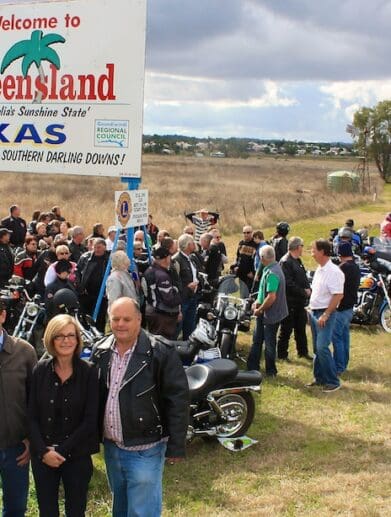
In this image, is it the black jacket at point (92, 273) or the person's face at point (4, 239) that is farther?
the person's face at point (4, 239)

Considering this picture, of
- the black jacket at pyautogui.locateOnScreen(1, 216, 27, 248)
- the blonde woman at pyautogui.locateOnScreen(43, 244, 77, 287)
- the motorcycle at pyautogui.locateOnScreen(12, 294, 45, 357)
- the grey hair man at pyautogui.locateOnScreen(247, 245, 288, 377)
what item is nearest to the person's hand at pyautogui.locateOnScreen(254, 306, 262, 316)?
the grey hair man at pyautogui.locateOnScreen(247, 245, 288, 377)

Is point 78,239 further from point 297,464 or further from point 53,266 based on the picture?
point 297,464

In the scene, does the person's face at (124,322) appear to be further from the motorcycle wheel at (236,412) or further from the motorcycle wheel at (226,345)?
the motorcycle wheel at (226,345)

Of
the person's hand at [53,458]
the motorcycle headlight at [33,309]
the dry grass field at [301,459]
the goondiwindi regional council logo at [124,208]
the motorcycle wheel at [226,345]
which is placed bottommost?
the dry grass field at [301,459]

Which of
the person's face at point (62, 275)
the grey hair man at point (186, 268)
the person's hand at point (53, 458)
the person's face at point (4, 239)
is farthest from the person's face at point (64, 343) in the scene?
the person's face at point (4, 239)

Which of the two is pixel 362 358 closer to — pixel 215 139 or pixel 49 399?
pixel 49 399

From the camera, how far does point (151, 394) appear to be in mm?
3311

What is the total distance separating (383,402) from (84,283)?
4149 mm

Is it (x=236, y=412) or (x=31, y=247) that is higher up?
(x=31, y=247)

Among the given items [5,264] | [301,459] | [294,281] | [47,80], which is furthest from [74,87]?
[301,459]

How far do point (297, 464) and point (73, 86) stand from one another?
538 cm

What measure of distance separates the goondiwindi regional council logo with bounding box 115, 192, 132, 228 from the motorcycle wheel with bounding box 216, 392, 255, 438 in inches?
119

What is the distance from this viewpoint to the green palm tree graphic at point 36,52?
7953mm

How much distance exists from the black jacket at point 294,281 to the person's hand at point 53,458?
5.33 m
